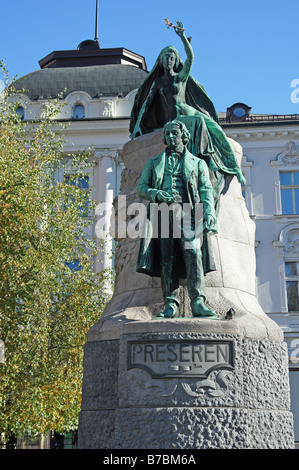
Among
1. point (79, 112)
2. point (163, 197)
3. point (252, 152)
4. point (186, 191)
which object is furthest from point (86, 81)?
point (163, 197)

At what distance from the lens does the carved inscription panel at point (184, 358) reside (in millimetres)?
5414

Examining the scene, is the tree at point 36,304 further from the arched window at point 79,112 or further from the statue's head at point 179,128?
the arched window at point 79,112

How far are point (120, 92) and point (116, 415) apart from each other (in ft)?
77.0

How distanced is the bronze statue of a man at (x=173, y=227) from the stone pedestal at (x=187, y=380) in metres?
0.28

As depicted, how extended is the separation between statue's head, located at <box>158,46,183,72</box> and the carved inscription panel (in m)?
3.83

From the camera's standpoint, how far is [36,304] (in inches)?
561

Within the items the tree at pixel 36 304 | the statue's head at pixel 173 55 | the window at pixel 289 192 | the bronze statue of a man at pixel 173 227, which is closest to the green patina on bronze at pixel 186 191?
the bronze statue of a man at pixel 173 227

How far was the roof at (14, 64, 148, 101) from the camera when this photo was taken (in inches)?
1097

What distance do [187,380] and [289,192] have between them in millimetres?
22512

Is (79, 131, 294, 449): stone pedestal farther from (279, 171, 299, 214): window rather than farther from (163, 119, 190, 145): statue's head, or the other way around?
(279, 171, 299, 214): window

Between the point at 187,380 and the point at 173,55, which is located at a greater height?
the point at 173,55

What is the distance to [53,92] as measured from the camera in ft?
92.1
